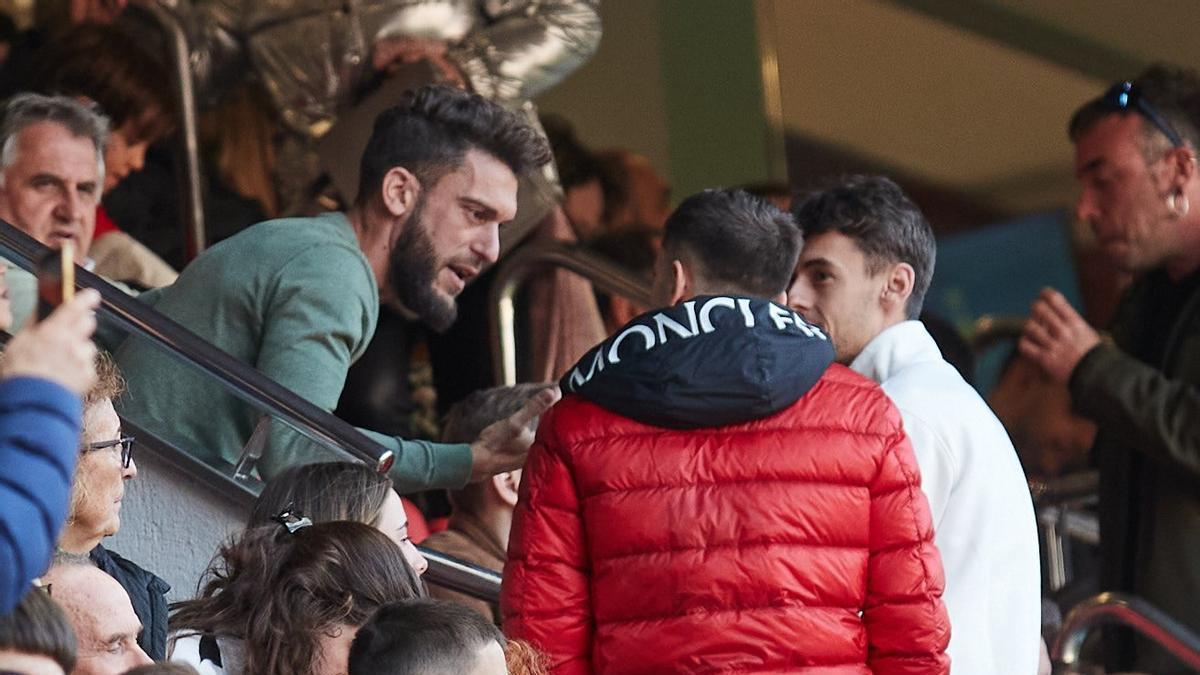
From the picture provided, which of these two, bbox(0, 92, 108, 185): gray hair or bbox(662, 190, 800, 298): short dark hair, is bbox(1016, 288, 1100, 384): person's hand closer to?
bbox(662, 190, 800, 298): short dark hair

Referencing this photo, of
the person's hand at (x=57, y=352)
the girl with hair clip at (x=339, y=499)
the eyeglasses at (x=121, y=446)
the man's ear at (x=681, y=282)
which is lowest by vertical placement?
the girl with hair clip at (x=339, y=499)

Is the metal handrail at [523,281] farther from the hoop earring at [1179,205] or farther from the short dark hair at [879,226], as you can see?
the short dark hair at [879,226]

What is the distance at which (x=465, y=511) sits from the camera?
532 cm

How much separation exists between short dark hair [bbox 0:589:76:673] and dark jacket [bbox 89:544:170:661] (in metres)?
0.88

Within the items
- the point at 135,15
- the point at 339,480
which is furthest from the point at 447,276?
the point at 135,15

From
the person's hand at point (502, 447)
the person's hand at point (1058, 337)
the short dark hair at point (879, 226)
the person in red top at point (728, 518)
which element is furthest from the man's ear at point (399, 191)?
the person's hand at point (1058, 337)

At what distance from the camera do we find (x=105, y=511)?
363 centimetres

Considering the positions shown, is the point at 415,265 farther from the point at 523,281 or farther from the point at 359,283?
the point at 523,281

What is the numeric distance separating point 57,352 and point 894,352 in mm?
2269

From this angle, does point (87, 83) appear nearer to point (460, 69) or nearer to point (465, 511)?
point (460, 69)

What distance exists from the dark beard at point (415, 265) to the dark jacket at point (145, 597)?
129cm

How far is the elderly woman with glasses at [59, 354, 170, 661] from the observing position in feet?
11.8

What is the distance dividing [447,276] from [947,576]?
1.39 m

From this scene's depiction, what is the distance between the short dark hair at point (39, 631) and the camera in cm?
262
